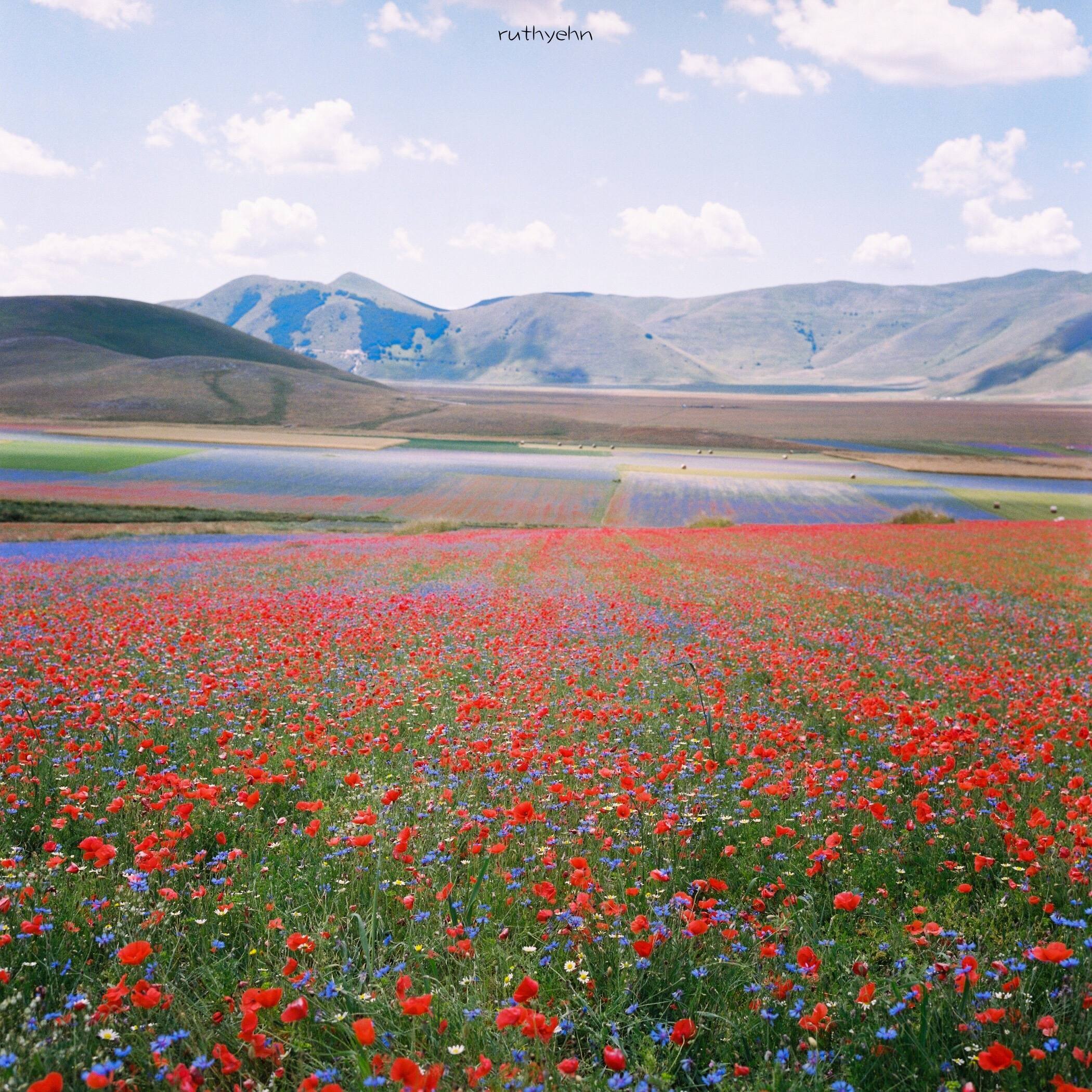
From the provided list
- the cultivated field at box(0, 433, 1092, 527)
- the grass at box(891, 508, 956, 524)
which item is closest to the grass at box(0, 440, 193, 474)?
the cultivated field at box(0, 433, 1092, 527)

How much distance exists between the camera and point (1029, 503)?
54938mm

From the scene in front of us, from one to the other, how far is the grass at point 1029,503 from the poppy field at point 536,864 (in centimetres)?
4487

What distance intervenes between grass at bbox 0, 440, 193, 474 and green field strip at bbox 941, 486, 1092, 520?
5925cm

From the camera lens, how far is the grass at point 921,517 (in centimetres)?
4678

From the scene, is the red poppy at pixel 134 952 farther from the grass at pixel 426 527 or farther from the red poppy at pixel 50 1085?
the grass at pixel 426 527

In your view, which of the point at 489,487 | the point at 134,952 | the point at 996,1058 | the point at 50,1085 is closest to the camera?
the point at 50,1085

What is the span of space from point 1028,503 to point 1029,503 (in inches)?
1.4

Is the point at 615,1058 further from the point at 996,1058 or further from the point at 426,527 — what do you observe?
the point at 426,527

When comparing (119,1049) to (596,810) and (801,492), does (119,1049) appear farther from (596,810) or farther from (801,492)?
(801,492)

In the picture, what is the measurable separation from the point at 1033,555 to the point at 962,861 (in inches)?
957

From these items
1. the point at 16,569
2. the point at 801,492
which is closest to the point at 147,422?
the point at 801,492

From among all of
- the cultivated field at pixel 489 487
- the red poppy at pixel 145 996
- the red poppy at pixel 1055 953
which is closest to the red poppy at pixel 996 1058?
the red poppy at pixel 1055 953

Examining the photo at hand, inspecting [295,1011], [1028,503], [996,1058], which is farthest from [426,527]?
[996,1058]

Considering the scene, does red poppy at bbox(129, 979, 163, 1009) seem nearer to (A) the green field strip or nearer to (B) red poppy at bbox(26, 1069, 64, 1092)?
(B) red poppy at bbox(26, 1069, 64, 1092)
